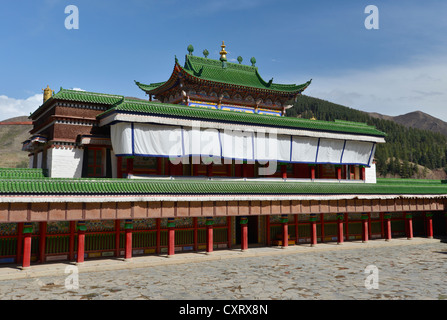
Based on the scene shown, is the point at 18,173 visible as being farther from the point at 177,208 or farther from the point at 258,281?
the point at 258,281

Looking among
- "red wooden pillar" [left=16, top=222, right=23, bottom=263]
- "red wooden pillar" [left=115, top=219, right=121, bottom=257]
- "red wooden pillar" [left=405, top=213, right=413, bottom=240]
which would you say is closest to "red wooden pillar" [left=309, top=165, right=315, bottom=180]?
"red wooden pillar" [left=405, top=213, right=413, bottom=240]

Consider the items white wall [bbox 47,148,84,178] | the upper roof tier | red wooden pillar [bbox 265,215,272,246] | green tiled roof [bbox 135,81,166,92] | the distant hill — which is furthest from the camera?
the distant hill

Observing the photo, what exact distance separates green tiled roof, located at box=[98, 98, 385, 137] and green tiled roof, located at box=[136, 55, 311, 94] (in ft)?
16.6

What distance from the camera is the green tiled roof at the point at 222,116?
20.0 metres

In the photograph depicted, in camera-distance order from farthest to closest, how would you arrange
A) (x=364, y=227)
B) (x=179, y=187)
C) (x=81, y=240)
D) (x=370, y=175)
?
(x=370, y=175) < (x=364, y=227) < (x=179, y=187) < (x=81, y=240)

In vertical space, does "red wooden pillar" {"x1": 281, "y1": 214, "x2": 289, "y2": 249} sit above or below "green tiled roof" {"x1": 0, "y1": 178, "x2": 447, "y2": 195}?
below

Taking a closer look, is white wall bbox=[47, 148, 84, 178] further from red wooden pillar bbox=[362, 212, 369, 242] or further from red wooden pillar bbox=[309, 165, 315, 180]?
red wooden pillar bbox=[362, 212, 369, 242]

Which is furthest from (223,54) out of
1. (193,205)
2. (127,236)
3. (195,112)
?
(127,236)

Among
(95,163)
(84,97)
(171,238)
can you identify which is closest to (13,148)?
(84,97)

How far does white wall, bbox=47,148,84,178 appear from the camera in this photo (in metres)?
20.6

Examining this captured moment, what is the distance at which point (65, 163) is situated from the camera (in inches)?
817

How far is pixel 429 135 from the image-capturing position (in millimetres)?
162250

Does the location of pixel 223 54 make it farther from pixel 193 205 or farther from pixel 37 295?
pixel 37 295

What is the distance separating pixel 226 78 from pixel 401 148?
424ft
